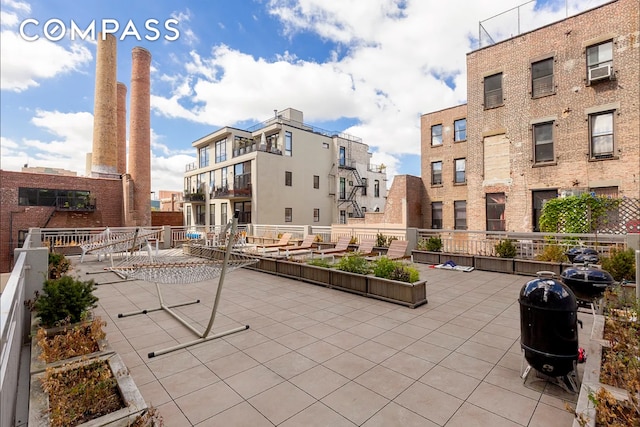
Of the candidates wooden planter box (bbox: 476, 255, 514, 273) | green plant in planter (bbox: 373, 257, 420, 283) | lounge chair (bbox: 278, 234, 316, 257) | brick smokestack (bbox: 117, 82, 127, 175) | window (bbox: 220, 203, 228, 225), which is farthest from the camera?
brick smokestack (bbox: 117, 82, 127, 175)

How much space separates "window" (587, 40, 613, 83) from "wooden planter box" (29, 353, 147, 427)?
16856mm

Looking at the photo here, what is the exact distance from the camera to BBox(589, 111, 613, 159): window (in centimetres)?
1183

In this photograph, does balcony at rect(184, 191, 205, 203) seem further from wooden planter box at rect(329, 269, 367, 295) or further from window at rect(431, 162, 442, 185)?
wooden planter box at rect(329, 269, 367, 295)

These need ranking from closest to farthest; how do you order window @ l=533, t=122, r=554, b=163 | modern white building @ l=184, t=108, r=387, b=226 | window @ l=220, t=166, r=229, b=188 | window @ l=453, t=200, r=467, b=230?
1. window @ l=533, t=122, r=554, b=163
2. window @ l=453, t=200, r=467, b=230
3. modern white building @ l=184, t=108, r=387, b=226
4. window @ l=220, t=166, r=229, b=188

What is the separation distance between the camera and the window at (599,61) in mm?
11742

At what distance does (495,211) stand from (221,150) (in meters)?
23.3

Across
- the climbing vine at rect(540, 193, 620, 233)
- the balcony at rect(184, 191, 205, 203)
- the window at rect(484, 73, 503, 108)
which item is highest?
the window at rect(484, 73, 503, 108)

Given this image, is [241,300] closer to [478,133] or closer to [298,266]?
[298,266]

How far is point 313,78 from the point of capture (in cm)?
1770

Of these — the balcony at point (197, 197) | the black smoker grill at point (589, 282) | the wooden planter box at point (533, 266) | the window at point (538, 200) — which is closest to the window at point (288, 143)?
the balcony at point (197, 197)

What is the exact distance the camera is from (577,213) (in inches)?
446

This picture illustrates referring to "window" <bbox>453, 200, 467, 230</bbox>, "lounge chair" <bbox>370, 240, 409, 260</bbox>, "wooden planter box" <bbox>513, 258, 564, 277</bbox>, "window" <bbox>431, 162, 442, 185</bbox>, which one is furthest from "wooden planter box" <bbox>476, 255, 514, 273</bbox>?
"window" <bbox>431, 162, 442, 185</bbox>

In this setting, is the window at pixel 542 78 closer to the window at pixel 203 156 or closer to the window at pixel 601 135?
the window at pixel 601 135

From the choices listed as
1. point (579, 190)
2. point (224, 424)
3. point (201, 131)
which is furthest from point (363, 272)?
point (201, 131)
